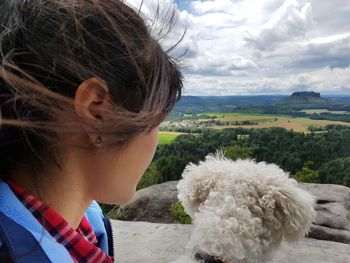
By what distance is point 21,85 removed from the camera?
701 mm

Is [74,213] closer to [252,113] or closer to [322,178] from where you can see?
[322,178]

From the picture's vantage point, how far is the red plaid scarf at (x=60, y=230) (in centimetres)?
76

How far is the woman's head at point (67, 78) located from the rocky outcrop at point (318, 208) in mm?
4435

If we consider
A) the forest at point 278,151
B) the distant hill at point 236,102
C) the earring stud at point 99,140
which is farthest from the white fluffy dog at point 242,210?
the distant hill at point 236,102

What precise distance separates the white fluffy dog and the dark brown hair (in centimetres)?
119

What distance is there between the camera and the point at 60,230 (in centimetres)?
81

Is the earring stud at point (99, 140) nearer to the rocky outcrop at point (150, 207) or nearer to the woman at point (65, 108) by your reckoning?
the woman at point (65, 108)

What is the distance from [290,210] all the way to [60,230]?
1653 millimetres

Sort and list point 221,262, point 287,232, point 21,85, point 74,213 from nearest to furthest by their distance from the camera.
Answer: point 21,85, point 74,213, point 221,262, point 287,232

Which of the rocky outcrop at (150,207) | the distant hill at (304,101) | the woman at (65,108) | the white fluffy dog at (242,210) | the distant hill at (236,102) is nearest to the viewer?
the woman at (65,108)

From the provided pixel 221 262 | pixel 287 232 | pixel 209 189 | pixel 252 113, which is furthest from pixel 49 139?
pixel 252 113

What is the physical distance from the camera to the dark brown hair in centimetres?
72

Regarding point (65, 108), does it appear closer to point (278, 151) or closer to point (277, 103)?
point (278, 151)

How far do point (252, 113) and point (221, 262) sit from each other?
908 inches
